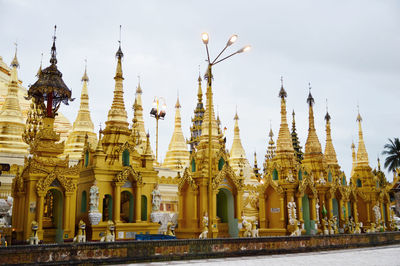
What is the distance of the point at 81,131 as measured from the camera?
38500 mm

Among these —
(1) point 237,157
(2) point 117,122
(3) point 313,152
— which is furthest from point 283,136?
(1) point 237,157

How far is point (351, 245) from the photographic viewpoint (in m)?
23.1

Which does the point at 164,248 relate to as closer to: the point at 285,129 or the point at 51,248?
the point at 51,248

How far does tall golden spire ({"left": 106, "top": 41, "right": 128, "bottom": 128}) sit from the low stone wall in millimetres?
13008

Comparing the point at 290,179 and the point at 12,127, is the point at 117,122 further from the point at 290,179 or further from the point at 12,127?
the point at 290,179

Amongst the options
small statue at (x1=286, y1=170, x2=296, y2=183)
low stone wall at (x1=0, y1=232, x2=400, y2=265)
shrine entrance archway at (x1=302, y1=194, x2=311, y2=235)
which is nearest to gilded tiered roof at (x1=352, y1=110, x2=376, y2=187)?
shrine entrance archway at (x1=302, y1=194, x2=311, y2=235)

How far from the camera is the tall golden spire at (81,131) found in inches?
1470

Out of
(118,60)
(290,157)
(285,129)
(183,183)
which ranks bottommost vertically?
(183,183)

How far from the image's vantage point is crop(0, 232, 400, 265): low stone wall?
12.8m

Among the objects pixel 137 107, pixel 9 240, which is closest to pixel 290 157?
pixel 137 107

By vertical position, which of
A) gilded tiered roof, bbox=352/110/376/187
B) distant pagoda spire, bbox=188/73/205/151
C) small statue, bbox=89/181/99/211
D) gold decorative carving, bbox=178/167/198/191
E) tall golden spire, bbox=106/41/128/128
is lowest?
small statue, bbox=89/181/99/211

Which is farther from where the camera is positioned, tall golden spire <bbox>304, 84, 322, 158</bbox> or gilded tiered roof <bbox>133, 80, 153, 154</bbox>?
gilded tiered roof <bbox>133, 80, 153, 154</bbox>

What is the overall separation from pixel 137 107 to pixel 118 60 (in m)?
15.0

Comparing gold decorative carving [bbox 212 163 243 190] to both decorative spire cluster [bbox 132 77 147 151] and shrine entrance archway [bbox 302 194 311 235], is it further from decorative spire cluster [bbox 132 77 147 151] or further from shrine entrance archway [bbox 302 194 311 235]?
decorative spire cluster [bbox 132 77 147 151]
